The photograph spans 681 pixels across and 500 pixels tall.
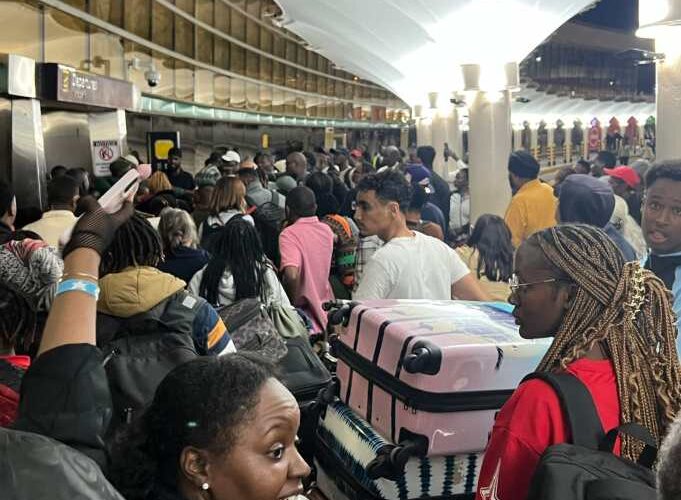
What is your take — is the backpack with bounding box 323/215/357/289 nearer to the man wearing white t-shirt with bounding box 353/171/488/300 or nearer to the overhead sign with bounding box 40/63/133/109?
the man wearing white t-shirt with bounding box 353/171/488/300

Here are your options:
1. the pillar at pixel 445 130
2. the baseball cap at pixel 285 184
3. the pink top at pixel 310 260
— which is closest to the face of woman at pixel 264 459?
the pink top at pixel 310 260

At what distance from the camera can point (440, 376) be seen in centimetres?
251

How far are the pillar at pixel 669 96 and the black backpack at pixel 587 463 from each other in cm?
438

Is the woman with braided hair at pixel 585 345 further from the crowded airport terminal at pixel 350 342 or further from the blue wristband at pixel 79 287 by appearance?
the blue wristband at pixel 79 287

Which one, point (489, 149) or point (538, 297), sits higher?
point (489, 149)

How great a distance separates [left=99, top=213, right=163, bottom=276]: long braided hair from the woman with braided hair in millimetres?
1238

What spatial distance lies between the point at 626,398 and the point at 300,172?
27.5ft

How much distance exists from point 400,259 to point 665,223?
1089 mm

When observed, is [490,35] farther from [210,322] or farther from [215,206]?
[210,322]

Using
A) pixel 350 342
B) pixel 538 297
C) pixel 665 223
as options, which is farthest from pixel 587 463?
pixel 665 223

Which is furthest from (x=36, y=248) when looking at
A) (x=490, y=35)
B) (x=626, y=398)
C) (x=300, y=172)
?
(x=490, y=35)

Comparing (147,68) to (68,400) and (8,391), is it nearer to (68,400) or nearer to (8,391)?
(8,391)

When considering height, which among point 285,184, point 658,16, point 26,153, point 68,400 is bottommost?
point 68,400

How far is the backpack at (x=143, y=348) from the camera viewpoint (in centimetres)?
260
